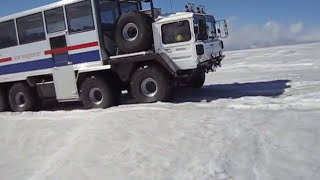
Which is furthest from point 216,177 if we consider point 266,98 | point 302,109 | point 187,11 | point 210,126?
point 187,11

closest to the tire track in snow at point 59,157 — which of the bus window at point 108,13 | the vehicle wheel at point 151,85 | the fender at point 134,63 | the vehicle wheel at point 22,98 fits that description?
the vehicle wheel at point 151,85

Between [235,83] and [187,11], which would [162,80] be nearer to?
[187,11]

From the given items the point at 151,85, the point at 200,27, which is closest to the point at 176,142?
the point at 151,85

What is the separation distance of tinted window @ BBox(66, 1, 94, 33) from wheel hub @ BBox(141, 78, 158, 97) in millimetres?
2105

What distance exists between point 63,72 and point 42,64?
2.95 feet

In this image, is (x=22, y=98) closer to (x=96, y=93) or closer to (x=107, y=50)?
(x=96, y=93)

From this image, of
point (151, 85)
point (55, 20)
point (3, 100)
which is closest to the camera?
point (151, 85)

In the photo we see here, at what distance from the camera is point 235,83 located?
14.3 m

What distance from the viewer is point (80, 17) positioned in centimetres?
1130

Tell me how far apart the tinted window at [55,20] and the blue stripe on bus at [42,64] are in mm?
893

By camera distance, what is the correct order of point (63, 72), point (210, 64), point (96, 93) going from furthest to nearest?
point (63, 72) < point (96, 93) < point (210, 64)

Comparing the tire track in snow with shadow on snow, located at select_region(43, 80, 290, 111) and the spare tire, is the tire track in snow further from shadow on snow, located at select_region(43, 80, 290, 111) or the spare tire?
shadow on snow, located at select_region(43, 80, 290, 111)

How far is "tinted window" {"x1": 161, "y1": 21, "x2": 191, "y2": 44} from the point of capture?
10328 mm

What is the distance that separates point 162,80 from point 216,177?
560cm
